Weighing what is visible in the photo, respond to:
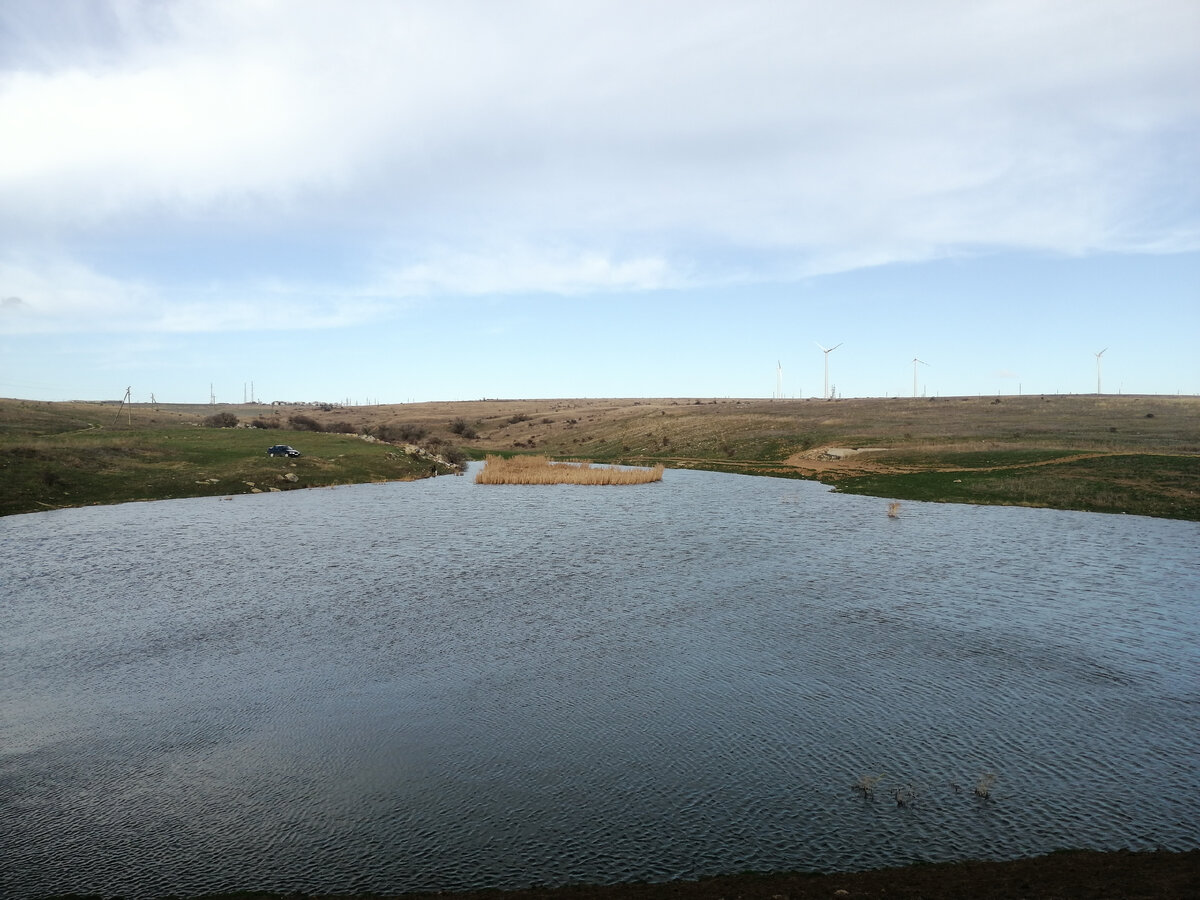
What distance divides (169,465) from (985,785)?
7528 cm

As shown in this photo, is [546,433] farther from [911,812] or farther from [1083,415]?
[911,812]

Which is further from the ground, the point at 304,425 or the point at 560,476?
the point at 304,425

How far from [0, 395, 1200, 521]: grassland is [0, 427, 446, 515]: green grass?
0.19m

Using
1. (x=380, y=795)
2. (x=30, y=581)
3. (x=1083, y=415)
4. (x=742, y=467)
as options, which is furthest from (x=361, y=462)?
(x=1083, y=415)

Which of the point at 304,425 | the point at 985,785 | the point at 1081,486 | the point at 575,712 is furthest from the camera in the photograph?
the point at 304,425

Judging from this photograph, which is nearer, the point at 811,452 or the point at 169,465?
the point at 169,465

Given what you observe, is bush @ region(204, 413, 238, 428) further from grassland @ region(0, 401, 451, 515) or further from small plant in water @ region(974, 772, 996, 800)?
small plant in water @ region(974, 772, 996, 800)

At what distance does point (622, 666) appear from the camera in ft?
74.5

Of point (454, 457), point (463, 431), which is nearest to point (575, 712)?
point (454, 457)

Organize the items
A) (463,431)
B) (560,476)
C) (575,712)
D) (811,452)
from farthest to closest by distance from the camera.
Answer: (463,431)
(811,452)
(560,476)
(575,712)

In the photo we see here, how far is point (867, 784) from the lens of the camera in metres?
15.1

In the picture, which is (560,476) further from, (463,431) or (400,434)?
(463,431)

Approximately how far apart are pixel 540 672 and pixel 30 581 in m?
25.9

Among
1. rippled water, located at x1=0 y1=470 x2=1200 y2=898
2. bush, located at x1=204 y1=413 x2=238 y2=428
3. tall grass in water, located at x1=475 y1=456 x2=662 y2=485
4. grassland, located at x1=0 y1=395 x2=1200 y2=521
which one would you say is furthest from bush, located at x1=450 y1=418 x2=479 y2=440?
rippled water, located at x1=0 y1=470 x2=1200 y2=898
